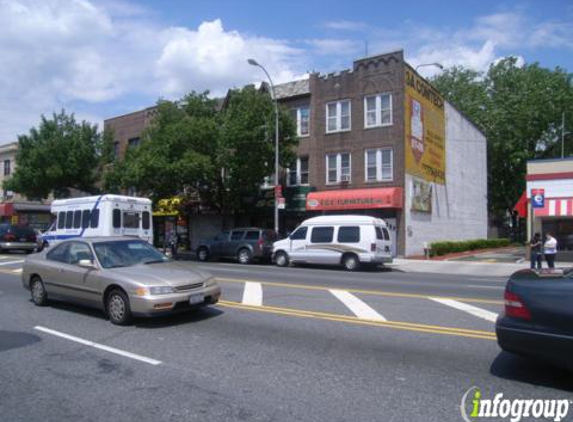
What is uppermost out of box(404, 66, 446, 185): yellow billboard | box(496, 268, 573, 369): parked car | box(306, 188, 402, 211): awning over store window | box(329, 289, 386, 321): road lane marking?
box(404, 66, 446, 185): yellow billboard

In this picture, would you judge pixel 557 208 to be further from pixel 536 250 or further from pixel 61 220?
pixel 61 220

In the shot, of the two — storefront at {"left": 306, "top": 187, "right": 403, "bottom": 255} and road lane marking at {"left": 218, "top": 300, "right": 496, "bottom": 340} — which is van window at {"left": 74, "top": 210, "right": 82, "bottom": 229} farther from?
road lane marking at {"left": 218, "top": 300, "right": 496, "bottom": 340}

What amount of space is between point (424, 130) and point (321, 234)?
12163 millimetres

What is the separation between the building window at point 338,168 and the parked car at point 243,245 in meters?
6.58

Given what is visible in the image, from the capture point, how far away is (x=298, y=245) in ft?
70.3

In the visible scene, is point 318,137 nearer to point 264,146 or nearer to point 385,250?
point 264,146

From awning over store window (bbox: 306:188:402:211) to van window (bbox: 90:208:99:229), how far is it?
1218cm

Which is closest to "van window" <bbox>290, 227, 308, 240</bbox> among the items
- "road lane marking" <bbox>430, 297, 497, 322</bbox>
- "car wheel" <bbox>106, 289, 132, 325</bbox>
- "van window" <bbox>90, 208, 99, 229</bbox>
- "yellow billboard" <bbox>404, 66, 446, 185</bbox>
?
"van window" <bbox>90, 208, 99, 229</bbox>

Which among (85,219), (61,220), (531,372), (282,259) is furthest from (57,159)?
(531,372)

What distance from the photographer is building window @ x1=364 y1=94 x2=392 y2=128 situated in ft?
89.1

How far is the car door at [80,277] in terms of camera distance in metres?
8.64

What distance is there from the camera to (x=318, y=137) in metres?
29.2

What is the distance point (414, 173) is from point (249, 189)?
912cm

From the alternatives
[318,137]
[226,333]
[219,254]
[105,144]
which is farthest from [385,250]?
[105,144]
